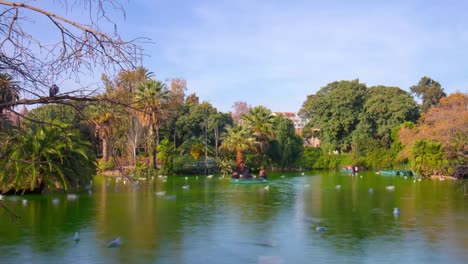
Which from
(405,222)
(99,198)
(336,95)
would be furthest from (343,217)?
(336,95)

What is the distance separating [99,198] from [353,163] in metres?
29.6

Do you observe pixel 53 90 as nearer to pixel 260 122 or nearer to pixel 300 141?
pixel 260 122

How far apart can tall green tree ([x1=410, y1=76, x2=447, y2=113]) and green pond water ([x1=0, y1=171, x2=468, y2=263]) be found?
3162cm

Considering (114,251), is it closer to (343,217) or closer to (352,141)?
(343,217)

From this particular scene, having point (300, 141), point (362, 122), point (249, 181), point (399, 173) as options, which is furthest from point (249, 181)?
point (362, 122)

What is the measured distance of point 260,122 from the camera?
39719mm

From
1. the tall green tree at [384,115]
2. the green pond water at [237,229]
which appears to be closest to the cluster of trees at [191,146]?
the green pond water at [237,229]

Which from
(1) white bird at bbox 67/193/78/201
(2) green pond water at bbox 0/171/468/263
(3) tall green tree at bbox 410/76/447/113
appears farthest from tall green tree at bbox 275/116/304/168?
(1) white bird at bbox 67/193/78/201

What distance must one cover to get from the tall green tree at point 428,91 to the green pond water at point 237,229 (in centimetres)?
3162

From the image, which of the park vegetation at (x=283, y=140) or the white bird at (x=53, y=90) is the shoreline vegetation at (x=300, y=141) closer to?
the park vegetation at (x=283, y=140)

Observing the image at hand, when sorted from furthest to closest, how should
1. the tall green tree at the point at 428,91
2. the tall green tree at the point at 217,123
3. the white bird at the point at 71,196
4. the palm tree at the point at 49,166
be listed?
the tall green tree at the point at 428,91 → the tall green tree at the point at 217,123 → the white bird at the point at 71,196 → the palm tree at the point at 49,166

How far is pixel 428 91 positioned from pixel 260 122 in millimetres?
20358

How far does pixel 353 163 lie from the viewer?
44.7 m

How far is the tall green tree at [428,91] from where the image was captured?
164ft
